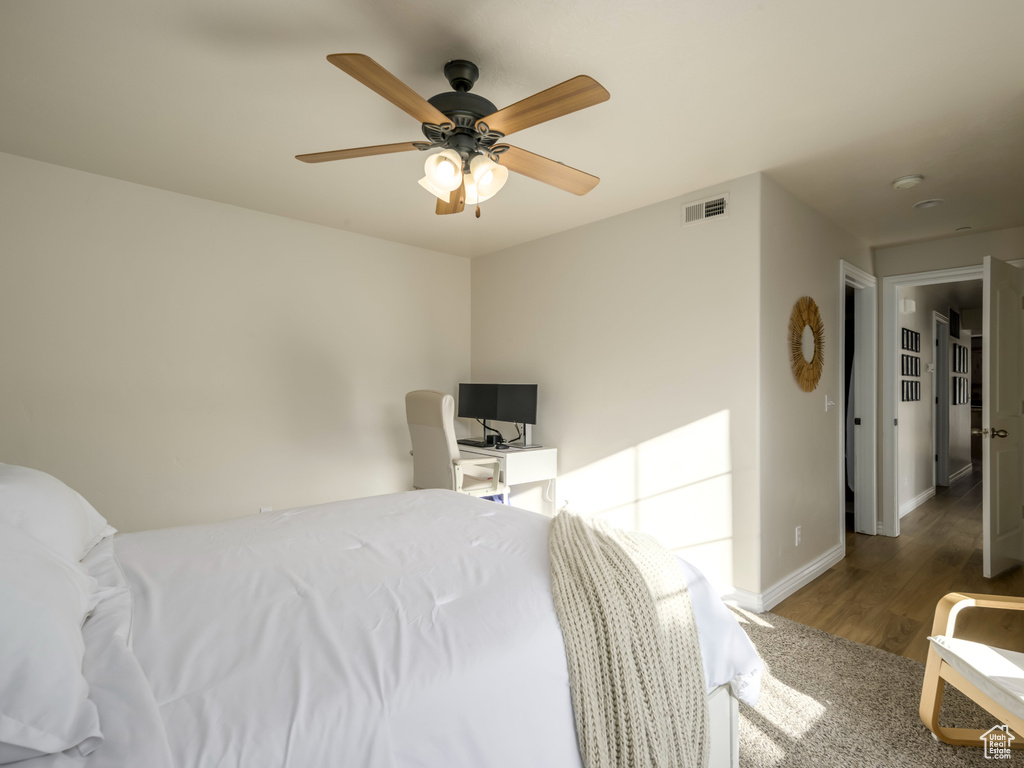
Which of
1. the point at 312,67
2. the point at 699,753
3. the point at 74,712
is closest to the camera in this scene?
the point at 74,712

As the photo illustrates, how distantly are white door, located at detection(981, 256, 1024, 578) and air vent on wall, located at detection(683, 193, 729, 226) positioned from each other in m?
1.72

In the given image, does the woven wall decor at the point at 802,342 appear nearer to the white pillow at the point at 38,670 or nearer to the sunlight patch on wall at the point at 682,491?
the sunlight patch on wall at the point at 682,491

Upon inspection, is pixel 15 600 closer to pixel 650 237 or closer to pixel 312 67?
pixel 312 67

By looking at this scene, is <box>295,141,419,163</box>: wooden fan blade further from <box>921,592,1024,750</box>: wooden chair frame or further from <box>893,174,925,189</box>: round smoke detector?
<box>893,174,925,189</box>: round smoke detector

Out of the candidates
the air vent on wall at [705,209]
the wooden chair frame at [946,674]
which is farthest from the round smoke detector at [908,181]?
the wooden chair frame at [946,674]

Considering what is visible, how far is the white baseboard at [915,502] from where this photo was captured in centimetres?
509

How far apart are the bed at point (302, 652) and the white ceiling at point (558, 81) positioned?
5.07ft

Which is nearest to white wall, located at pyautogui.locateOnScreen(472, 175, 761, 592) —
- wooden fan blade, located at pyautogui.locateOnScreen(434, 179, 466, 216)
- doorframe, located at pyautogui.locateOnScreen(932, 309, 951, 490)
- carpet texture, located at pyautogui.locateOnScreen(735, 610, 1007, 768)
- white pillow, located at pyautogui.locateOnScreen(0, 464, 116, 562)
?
carpet texture, located at pyautogui.locateOnScreen(735, 610, 1007, 768)

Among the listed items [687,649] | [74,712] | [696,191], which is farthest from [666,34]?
[74,712]

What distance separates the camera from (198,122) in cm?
243

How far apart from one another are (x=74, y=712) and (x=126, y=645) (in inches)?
9.3

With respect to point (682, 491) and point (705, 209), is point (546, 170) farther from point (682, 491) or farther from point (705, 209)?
point (682, 491)

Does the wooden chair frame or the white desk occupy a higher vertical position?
the white desk

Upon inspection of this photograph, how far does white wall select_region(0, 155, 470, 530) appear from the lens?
2873 millimetres
